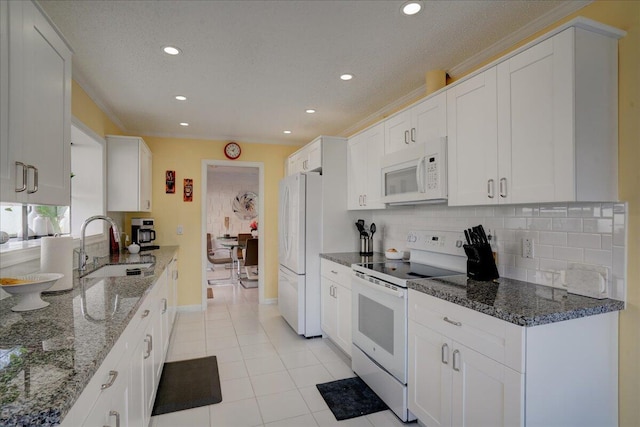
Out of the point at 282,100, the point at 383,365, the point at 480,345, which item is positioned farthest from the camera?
the point at 282,100

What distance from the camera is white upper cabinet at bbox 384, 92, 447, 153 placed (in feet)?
7.50

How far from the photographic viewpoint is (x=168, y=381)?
2662 mm

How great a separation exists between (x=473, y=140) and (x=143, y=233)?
3820 mm

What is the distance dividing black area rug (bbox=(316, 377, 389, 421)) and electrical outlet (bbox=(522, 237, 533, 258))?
1.39 metres

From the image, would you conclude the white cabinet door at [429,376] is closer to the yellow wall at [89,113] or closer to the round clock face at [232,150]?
the yellow wall at [89,113]

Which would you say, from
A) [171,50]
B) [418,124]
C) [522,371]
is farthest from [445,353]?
[171,50]

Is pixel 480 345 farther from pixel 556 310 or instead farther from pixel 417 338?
pixel 417 338

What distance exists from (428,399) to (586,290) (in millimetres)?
1014

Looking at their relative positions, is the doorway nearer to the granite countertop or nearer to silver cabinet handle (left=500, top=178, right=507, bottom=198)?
the granite countertop

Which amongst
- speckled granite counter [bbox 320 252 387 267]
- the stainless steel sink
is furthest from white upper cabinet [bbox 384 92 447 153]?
the stainless steel sink

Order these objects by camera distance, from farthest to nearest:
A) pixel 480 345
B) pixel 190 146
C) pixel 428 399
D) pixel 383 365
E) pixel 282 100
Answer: pixel 190 146
pixel 282 100
pixel 383 365
pixel 428 399
pixel 480 345

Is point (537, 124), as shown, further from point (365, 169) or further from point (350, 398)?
point (350, 398)

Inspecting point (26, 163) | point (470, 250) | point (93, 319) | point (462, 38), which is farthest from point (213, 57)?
point (470, 250)

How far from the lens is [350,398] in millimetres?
2410
